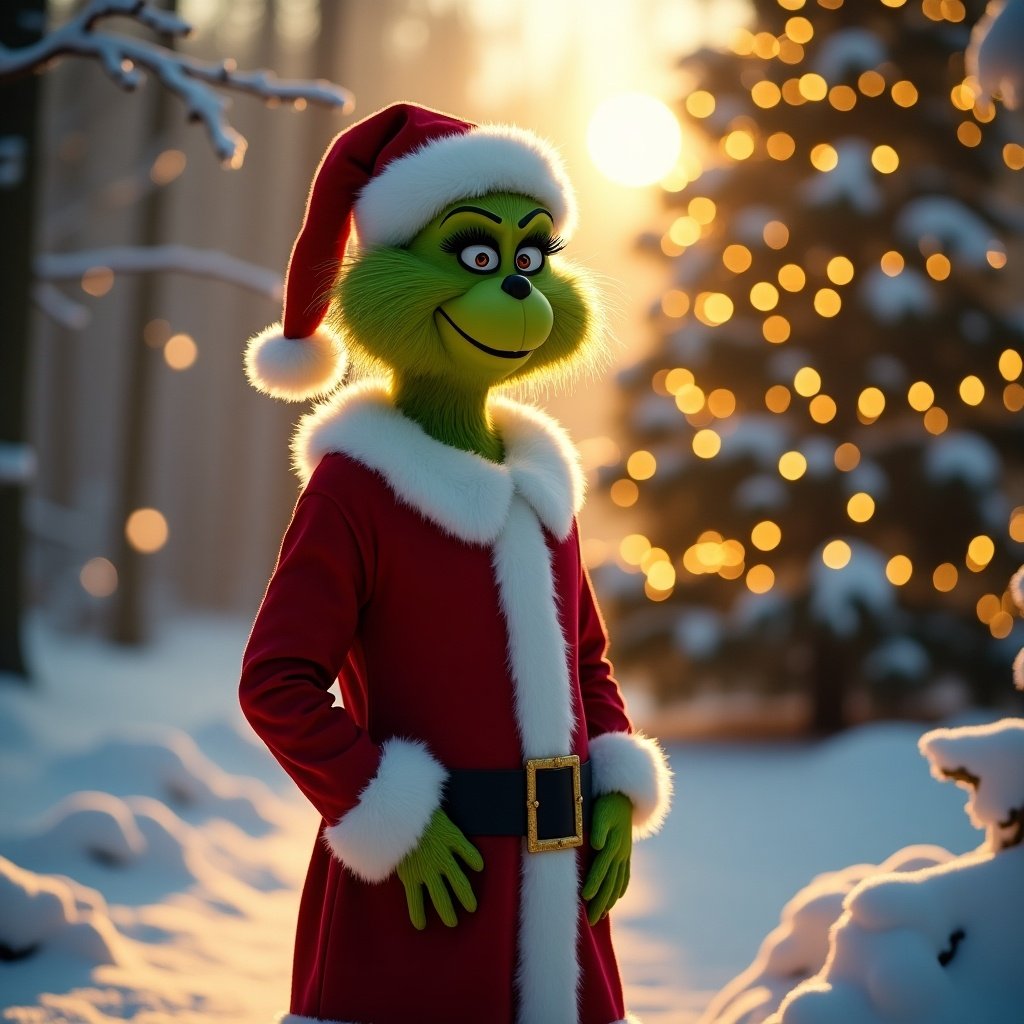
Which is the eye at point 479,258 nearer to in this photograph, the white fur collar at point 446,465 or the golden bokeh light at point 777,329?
the white fur collar at point 446,465

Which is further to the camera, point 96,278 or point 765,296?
point 765,296

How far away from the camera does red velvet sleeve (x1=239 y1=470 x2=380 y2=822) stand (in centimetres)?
205

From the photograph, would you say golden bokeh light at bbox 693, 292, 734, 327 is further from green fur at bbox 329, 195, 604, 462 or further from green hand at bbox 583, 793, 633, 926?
green hand at bbox 583, 793, 633, 926

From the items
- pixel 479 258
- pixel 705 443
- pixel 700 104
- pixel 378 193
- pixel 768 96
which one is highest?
pixel 700 104

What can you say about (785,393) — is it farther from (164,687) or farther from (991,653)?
(164,687)

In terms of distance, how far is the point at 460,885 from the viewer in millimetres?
2076

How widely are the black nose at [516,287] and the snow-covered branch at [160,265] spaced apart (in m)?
4.15

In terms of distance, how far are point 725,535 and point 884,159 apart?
3.14 meters

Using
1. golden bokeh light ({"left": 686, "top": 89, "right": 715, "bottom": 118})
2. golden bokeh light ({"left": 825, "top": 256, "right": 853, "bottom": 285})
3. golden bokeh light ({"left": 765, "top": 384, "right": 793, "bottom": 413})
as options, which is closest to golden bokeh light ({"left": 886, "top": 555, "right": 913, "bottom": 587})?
golden bokeh light ({"left": 765, "top": 384, "right": 793, "bottom": 413})

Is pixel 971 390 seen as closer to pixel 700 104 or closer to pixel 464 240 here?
pixel 700 104

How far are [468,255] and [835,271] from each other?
23.3ft

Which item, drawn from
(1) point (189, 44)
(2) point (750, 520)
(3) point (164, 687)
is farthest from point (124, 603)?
(1) point (189, 44)

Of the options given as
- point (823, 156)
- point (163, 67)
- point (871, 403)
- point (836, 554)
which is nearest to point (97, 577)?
point (836, 554)

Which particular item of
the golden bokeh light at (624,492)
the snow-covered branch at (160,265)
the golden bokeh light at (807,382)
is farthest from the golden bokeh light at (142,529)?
the golden bokeh light at (807,382)
